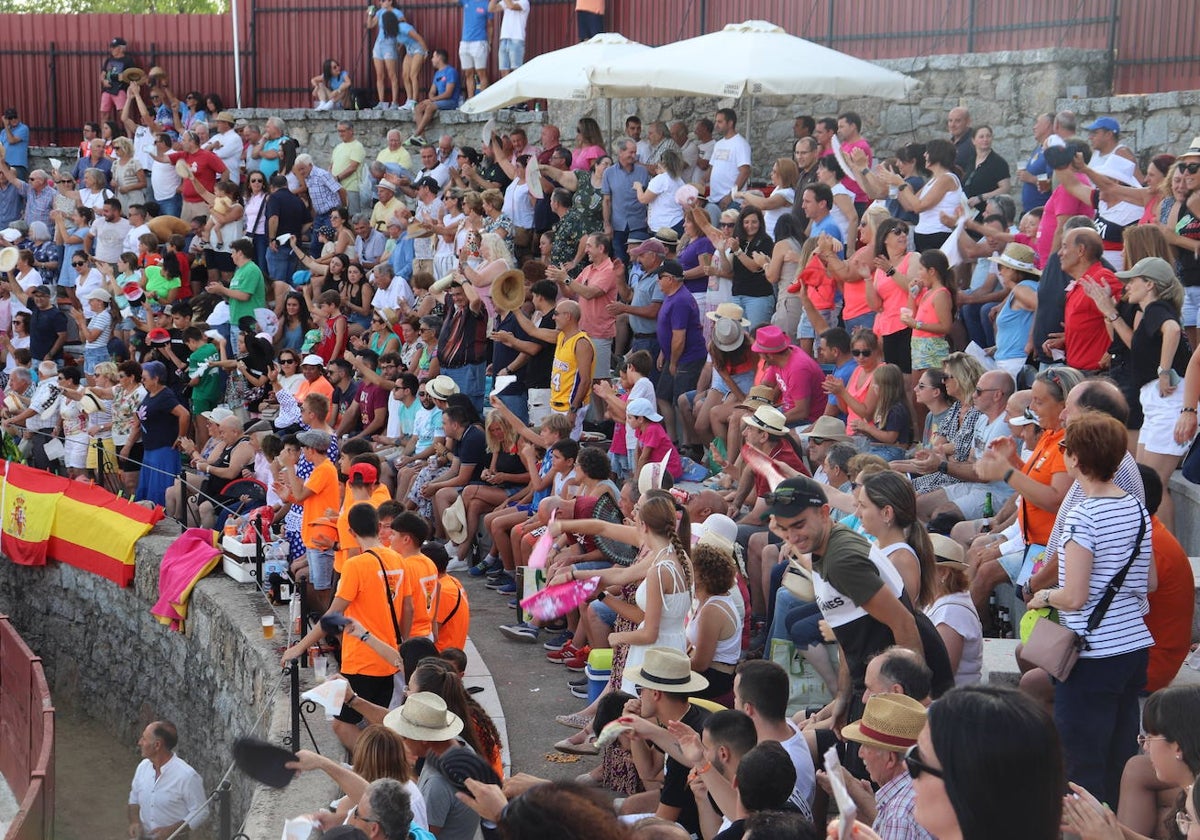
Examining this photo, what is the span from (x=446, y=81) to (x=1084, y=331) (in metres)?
15.1

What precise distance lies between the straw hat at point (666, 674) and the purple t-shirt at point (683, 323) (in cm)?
612

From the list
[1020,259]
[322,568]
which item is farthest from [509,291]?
[1020,259]

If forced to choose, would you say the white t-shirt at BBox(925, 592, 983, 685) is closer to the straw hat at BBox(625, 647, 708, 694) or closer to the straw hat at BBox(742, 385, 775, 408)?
the straw hat at BBox(625, 647, 708, 694)

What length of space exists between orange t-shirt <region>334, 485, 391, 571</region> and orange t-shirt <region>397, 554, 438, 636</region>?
1.01 meters

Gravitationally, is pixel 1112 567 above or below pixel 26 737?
above

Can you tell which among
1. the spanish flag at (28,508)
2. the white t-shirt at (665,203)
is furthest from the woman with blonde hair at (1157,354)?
the spanish flag at (28,508)

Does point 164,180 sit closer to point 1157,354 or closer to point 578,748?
point 578,748

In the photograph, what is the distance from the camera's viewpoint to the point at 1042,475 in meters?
7.26

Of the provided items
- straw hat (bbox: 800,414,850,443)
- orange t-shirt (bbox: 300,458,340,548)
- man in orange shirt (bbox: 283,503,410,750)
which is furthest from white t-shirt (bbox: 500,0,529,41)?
man in orange shirt (bbox: 283,503,410,750)

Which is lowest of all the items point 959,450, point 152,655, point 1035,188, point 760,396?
point 152,655

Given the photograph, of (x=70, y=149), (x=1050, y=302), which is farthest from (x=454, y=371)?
(x=70, y=149)

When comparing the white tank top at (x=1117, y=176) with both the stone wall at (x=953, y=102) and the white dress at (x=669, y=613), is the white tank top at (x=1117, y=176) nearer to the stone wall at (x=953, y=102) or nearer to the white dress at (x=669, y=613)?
the stone wall at (x=953, y=102)

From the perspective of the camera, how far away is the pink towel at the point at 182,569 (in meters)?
12.5

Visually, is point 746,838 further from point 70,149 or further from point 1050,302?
point 70,149
